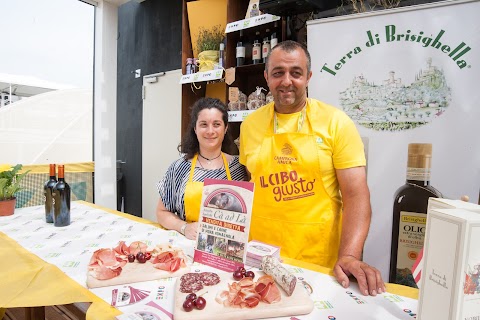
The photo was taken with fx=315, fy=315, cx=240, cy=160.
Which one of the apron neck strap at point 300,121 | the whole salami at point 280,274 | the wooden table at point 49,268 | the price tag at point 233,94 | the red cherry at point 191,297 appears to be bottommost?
the wooden table at point 49,268

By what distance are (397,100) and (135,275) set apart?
1.92 meters

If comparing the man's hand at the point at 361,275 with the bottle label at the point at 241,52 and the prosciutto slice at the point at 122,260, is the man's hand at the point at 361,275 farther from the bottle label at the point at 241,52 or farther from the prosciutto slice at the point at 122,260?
the bottle label at the point at 241,52

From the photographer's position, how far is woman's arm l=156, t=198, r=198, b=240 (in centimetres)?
160

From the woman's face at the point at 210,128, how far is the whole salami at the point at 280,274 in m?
1.05

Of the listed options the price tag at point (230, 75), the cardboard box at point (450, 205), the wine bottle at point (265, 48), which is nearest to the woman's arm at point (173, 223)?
the cardboard box at point (450, 205)

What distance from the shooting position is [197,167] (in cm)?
202

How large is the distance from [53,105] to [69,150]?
631mm

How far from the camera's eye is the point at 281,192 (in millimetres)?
1588

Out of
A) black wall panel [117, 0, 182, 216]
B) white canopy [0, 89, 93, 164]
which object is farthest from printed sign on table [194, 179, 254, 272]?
black wall panel [117, 0, 182, 216]

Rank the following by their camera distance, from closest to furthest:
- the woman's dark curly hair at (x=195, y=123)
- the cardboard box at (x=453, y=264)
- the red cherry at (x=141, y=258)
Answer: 1. the cardboard box at (x=453, y=264)
2. the red cherry at (x=141, y=258)
3. the woman's dark curly hair at (x=195, y=123)

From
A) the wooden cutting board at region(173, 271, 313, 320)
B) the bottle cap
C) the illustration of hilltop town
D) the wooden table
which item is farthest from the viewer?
the illustration of hilltop town

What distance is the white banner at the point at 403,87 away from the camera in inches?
74.5

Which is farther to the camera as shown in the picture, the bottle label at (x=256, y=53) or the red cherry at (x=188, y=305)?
the bottle label at (x=256, y=53)

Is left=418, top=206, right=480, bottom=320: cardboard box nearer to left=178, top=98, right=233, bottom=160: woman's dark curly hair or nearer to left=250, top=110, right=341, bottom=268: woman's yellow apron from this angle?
left=250, top=110, right=341, bottom=268: woman's yellow apron
